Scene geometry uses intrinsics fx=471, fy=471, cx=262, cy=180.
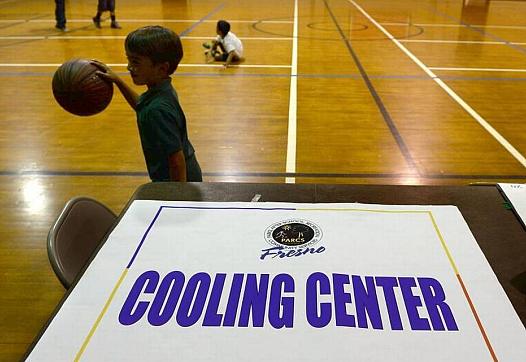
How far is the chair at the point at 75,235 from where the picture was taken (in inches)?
60.9

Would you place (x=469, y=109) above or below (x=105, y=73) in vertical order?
below

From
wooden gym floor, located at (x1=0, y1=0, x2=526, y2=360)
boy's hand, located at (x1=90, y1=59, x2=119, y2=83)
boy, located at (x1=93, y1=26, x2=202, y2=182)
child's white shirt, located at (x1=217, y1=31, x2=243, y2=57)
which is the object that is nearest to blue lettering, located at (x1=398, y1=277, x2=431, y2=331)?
boy, located at (x1=93, y1=26, x2=202, y2=182)

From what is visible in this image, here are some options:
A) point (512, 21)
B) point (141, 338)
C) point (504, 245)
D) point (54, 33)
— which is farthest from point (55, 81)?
point (512, 21)

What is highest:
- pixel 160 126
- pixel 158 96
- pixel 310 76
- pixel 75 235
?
pixel 158 96

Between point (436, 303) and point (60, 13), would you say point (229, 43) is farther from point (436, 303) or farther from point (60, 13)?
point (436, 303)

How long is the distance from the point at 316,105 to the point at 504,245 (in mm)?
4254

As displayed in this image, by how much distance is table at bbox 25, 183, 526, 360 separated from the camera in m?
1.42

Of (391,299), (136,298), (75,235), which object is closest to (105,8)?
(75,235)

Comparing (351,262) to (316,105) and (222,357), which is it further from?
(316,105)

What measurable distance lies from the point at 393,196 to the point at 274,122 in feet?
11.3

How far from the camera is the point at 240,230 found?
1.43 meters

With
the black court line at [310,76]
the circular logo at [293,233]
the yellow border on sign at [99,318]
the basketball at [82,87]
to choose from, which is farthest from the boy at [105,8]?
the yellow border on sign at [99,318]

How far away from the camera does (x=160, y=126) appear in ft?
6.56

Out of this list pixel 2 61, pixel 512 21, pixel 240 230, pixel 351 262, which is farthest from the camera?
pixel 512 21
